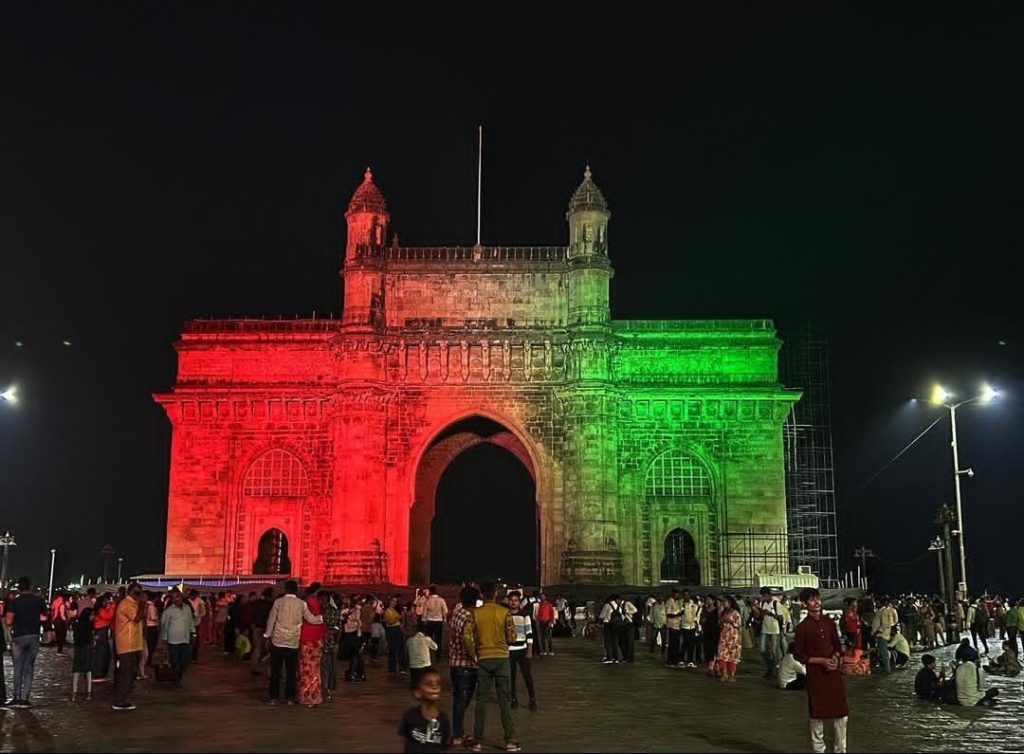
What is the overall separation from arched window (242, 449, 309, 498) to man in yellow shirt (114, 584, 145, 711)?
26086 mm

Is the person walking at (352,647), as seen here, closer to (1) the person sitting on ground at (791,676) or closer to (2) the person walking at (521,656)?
(2) the person walking at (521,656)

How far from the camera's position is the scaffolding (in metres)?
48.2

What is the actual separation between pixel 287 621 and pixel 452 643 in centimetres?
359

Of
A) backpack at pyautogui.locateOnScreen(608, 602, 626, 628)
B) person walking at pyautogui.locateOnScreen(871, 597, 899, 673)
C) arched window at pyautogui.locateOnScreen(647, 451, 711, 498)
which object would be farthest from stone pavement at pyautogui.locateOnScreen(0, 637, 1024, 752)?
arched window at pyautogui.locateOnScreen(647, 451, 711, 498)

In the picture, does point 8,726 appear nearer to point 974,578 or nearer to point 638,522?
point 638,522

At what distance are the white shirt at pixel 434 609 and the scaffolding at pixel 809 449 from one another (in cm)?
3045

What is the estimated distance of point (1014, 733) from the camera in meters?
14.8

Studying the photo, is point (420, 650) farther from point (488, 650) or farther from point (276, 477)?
point (276, 477)

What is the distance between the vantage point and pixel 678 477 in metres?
42.7

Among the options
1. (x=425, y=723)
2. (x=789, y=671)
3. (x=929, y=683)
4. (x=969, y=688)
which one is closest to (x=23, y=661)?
(x=425, y=723)

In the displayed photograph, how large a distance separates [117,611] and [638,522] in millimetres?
27731

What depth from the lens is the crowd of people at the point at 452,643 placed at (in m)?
13.1

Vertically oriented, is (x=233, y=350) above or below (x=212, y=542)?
above

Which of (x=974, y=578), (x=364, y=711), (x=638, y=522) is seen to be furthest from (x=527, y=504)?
(x=364, y=711)
